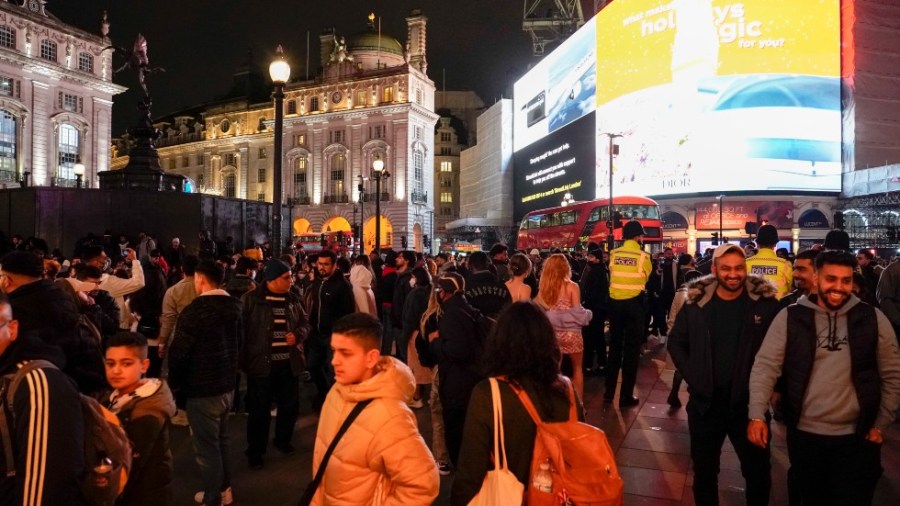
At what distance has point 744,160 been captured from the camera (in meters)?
42.8

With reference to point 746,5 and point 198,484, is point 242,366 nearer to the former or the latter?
point 198,484

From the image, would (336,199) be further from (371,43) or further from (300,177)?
(371,43)

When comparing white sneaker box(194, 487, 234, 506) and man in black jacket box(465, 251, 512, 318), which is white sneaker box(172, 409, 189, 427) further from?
man in black jacket box(465, 251, 512, 318)

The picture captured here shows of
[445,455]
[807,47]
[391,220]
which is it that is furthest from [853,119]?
[445,455]

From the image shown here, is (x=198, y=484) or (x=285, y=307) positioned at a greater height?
(x=285, y=307)

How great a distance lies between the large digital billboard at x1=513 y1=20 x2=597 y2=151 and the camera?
50.9m

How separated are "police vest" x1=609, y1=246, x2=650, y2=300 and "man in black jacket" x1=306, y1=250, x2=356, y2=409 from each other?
324 centimetres

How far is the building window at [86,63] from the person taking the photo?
57.0 meters

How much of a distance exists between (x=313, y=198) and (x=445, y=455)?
6576 centimetres

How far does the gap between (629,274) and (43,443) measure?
6.76 meters

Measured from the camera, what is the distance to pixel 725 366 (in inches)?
169

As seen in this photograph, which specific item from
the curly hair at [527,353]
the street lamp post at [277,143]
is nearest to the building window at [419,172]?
A: the street lamp post at [277,143]

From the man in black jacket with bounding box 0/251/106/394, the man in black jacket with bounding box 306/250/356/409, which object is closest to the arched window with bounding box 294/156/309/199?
the man in black jacket with bounding box 306/250/356/409

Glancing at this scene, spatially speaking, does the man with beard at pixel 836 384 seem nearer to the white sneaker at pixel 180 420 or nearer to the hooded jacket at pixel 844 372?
the hooded jacket at pixel 844 372
